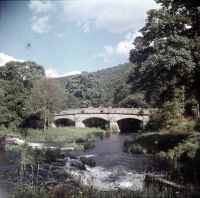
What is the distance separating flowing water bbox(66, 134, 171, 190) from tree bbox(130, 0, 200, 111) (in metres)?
3.72

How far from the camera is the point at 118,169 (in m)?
18.1

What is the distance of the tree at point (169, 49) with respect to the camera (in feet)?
53.4

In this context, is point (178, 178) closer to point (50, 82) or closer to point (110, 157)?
point (110, 157)

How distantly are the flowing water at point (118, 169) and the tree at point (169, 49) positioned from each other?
372cm

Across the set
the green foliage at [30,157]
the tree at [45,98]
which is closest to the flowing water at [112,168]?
the green foliage at [30,157]

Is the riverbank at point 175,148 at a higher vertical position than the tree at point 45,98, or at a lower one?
lower

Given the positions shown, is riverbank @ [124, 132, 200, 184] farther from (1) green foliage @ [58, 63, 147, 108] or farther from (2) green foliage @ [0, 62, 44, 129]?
(1) green foliage @ [58, 63, 147, 108]

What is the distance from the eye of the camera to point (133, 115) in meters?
46.1

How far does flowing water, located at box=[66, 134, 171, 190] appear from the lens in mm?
13758

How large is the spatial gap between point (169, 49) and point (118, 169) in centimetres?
628

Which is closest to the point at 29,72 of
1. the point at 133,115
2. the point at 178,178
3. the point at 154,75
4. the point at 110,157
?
the point at 133,115

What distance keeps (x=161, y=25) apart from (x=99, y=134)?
68.4 ft

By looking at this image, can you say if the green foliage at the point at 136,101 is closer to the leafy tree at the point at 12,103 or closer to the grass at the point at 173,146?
the leafy tree at the point at 12,103

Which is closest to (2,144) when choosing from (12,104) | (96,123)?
(12,104)
